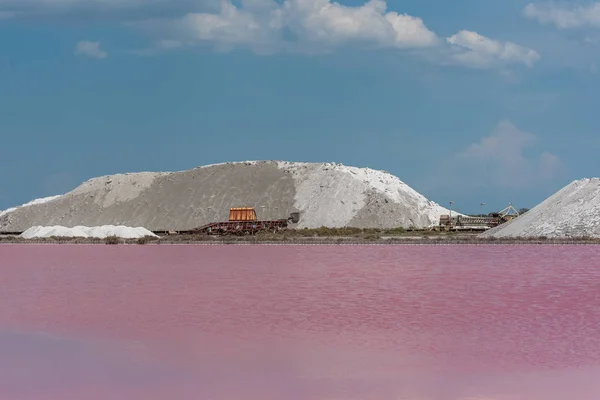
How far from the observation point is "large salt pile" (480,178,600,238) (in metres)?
66.1

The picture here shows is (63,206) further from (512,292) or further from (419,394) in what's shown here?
(419,394)

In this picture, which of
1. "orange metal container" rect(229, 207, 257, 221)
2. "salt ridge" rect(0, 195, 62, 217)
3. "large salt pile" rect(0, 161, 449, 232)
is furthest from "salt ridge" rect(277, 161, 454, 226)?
"salt ridge" rect(0, 195, 62, 217)

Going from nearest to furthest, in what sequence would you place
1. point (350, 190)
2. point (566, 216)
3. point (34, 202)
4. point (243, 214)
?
point (566, 216) → point (243, 214) → point (350, 190) → point (34, 202)

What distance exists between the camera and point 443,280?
32.2m

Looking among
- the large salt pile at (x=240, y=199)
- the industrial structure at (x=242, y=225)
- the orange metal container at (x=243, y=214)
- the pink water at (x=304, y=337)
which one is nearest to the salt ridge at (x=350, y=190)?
the large salt pile at (x=240, y=199)

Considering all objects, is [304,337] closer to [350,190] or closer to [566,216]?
[566,216]

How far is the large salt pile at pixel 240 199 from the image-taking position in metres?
105

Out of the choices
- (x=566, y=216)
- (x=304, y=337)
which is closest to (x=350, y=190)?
(x=566, y=216)

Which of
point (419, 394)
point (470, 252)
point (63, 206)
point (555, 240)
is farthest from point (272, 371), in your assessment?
point (63, 206)

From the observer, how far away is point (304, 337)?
1752 cm

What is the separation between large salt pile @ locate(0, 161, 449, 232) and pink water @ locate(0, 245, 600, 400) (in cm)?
6953

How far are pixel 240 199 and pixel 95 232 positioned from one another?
27.0m

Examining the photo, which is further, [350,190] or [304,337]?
[350,190]

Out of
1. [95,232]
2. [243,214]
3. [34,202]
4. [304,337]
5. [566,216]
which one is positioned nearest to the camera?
[304,337]
